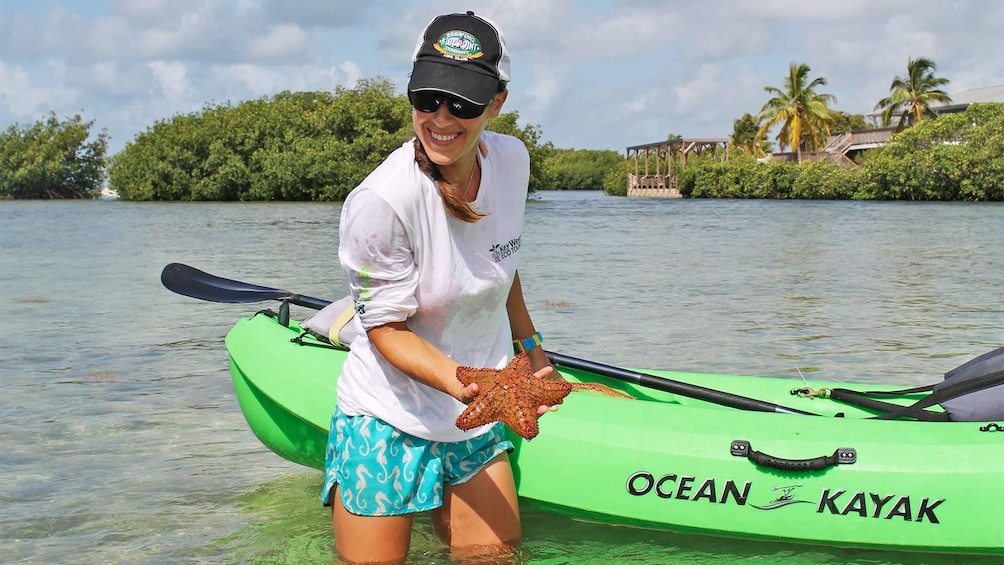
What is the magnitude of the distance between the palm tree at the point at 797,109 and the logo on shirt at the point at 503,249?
45.6 meters

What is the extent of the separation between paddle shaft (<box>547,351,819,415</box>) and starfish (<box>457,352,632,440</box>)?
1.64m

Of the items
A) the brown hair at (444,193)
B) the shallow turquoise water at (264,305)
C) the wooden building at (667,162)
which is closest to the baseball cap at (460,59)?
the brown hair at (444,193)

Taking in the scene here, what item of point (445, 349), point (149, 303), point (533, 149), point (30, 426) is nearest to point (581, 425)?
point (445, 349)

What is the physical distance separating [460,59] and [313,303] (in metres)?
2.26

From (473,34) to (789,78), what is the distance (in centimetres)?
4661

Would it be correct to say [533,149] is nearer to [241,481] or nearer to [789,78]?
[789,78]

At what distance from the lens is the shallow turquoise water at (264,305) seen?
11.0ft

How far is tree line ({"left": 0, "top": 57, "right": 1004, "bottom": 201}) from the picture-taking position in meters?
40.2

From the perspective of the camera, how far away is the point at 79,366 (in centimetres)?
634

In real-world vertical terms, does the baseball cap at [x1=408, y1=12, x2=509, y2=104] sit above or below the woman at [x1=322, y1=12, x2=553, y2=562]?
above

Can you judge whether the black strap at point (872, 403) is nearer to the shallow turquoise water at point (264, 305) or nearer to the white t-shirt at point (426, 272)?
the shallow turquoise water at point (264, 305)

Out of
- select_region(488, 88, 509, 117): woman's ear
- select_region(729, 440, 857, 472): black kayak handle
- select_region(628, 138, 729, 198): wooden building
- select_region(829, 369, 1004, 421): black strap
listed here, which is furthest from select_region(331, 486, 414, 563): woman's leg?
select_region(628, 138, 729, 198): wooden building

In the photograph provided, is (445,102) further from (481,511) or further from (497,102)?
(481,511)

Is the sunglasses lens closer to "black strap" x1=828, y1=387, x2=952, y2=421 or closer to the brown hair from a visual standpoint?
the brown hair
